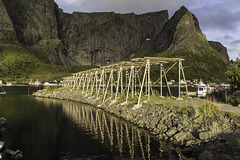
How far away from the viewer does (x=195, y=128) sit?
17938 millimetres

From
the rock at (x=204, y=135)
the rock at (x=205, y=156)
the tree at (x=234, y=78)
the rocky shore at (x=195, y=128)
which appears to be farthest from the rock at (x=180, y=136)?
the tree at (x=234, y=78)

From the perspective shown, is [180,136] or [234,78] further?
[234,78]

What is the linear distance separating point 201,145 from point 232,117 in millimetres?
4896

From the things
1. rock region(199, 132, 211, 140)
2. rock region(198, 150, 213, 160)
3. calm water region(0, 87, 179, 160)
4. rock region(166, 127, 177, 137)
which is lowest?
calm water region(0, 87, 179, 160)

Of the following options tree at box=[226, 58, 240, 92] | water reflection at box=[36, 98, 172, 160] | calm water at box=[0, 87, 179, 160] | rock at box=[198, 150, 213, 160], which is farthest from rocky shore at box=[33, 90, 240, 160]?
tree at box=[226, 58, 240, 92]

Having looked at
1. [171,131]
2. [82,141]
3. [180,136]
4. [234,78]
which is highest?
[234,78]

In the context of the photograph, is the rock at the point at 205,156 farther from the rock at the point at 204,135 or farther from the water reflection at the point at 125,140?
the water reflection at the point at 125,140

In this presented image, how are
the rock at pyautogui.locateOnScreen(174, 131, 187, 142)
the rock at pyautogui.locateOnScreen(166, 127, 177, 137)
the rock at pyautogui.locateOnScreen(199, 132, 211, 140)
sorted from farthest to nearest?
the rock at pyautogui.locateOnScreen(166, 127, 177, 137) → the rock at pyautogui.locateOnScreen(174, 131, 187, 142) → the rock at pyautogui.locateOnScreen(199, 132, 211, 140)

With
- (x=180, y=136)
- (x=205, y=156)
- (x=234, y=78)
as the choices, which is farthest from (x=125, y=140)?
(x=234, y=78)

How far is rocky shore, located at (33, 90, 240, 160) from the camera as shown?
13.7 metres

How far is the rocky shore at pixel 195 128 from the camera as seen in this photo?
13742 millimetres

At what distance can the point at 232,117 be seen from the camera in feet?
58.1

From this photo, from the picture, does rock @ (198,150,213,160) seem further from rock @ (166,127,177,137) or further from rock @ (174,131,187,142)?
rock @ (166,127,177,137)

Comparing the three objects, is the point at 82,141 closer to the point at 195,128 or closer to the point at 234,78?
the point at 195,128
